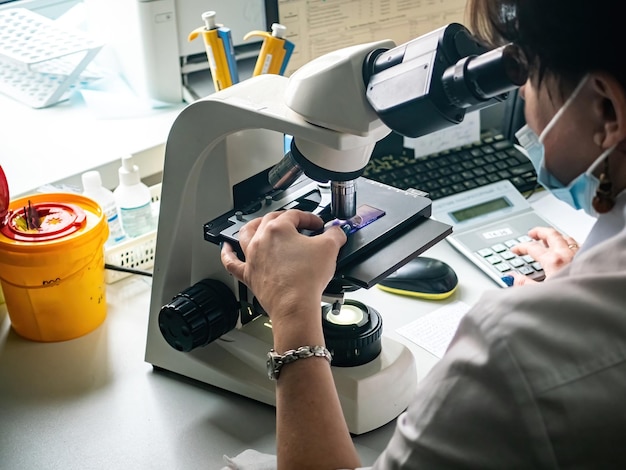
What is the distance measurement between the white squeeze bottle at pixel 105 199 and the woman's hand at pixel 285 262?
1.34ft

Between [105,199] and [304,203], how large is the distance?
1.40 feet

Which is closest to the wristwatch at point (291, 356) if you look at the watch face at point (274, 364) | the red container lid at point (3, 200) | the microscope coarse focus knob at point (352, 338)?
the watch face at point (274, 364)

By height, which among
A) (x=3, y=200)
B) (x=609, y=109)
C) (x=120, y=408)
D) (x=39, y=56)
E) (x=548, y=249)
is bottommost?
(x=120, y=408)

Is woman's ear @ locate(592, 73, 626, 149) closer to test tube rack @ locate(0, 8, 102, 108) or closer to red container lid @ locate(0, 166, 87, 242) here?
red container lid @ locate(0, 166, 87, 242)

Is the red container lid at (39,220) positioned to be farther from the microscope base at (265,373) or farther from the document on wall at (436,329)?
the document on wall at (436,329)

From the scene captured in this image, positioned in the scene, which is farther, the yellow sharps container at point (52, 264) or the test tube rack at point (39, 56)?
the test tube rack at point (39, 56)

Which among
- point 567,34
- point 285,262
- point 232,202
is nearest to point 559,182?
point 567,34

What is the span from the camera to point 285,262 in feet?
3.01

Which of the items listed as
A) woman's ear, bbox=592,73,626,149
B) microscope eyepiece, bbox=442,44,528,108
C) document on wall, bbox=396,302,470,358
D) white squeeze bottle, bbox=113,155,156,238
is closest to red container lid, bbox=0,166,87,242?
white squeeze bottle, bbox=113,155,156,238

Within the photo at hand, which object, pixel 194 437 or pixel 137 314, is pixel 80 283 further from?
pixel 194 437

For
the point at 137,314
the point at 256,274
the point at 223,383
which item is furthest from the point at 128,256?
the point at 256,274

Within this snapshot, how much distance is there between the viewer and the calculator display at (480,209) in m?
1.42

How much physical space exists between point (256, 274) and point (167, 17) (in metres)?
0.74

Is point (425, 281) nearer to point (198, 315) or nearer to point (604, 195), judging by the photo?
point (198, 315)
